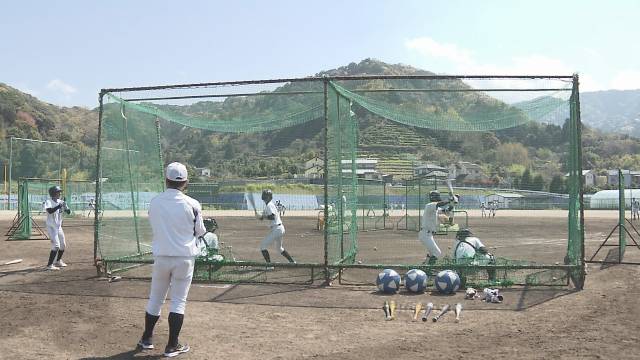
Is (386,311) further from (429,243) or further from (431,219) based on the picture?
(431,219)

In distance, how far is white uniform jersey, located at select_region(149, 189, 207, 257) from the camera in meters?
6.34

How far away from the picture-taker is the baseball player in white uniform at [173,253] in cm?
633

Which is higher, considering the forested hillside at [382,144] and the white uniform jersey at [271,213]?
the forested hillside at [382,144]

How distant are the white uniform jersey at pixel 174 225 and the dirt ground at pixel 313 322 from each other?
1231 mm

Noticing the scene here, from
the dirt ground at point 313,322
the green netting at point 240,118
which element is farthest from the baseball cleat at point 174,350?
the green netting at point 240,118

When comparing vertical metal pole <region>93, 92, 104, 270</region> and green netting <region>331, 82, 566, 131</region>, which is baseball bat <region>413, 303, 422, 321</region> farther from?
vertical metal pole <region>93, 92, 104, 270</region>

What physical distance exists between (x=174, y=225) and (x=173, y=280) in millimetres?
624

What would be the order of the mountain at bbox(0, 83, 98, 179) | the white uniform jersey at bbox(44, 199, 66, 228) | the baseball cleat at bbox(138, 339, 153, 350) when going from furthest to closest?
the mountain at bbox(0, 83, 98, 179)
the white uniform jersey at bbox(44, 199, 66, 228)
the baseball cleat at bbox(138, 339, 153, 350)

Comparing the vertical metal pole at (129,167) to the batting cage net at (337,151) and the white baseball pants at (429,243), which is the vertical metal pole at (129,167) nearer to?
the batting cage net at (337,151)

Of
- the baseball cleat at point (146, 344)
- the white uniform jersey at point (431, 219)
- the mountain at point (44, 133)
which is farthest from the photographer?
the mountain at point (44, 133)

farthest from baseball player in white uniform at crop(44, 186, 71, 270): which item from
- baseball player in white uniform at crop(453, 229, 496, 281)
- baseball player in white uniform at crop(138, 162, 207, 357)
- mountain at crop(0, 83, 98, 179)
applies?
mountain at crop(0, 83, 98, 179)

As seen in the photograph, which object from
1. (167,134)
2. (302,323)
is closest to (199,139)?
(167,134)

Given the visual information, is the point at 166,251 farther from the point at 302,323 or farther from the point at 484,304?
the point at 484,304

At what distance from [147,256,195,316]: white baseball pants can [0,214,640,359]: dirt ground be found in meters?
0.61
